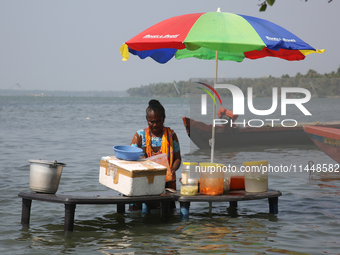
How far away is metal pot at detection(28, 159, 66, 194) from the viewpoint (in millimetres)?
5262

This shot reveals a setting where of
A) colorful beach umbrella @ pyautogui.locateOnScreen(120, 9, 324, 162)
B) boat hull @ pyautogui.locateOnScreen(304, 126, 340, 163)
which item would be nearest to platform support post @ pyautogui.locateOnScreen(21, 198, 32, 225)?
colorful beach umbrella @ pyautogui.locateOnScreen(120, 9, 324, 162)

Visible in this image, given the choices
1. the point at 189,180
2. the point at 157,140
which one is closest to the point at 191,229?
the point at 189,180

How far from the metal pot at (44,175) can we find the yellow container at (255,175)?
95.2 inches

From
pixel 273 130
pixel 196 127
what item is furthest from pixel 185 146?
pixel 273 130

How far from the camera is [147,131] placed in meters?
5.98

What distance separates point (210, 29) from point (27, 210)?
3.32m

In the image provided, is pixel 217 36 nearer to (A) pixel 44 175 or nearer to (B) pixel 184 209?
(B) pixel 184 209

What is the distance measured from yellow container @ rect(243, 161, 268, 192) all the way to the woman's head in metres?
1.25

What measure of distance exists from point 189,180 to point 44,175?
5.95 ft

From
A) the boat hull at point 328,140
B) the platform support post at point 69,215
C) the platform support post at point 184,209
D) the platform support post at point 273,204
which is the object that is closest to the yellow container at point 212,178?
the platform support post at point 184,209

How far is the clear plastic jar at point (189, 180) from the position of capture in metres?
5.56

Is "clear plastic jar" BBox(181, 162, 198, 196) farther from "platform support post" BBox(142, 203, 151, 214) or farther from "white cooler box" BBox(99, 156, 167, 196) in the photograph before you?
"platform support post" BBox(142, 203, 151, 214)

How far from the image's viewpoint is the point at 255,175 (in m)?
5.83

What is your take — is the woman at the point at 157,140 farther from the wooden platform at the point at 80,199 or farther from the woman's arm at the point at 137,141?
the wooden platform at the point at 80,199
